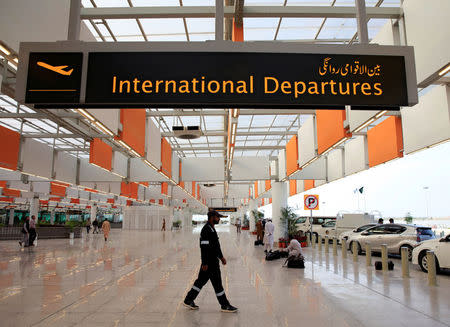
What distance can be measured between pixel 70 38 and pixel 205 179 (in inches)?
637

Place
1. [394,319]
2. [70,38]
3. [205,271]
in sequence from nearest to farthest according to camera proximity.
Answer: [70,38] < [394,319] < [205,271]

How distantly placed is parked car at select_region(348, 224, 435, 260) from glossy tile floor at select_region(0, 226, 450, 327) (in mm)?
3701

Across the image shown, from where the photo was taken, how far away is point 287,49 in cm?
407

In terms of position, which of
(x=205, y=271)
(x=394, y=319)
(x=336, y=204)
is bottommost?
(x=394, y=319)

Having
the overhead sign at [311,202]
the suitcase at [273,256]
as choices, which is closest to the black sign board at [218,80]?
the suitcase at [273,256]

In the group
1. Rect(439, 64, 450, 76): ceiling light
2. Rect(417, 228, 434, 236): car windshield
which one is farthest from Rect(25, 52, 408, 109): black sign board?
Rect(417, 228, 434, 236): car windshield

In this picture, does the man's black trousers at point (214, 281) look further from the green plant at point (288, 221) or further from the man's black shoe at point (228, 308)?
the green plant at point (288, 221)

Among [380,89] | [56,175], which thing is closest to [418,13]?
[380,89]

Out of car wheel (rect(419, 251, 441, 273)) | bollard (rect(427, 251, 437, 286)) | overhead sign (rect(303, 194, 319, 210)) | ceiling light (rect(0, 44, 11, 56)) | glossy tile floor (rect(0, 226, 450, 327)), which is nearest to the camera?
ceiling light (rect(0, 44, 11, 56))

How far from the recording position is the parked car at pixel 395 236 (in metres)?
14.9

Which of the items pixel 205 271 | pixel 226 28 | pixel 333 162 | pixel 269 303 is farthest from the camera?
pixel 333 162

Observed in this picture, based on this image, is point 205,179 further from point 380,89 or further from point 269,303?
point 380,89

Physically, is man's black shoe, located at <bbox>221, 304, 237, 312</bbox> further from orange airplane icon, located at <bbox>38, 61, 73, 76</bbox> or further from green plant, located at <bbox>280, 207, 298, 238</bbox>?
green plant, located at <bbox>280, 207, 298, 238</bbox>

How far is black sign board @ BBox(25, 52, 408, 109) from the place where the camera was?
3.86 metres
